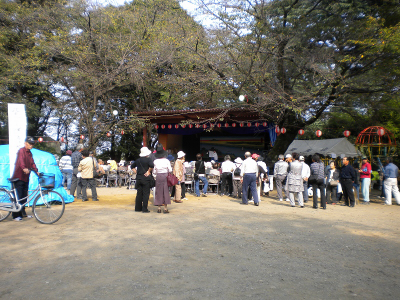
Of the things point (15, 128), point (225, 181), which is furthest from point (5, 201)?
point (225, 181)

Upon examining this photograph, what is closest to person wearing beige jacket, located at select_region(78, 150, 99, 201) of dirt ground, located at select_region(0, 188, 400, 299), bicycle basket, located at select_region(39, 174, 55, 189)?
dirt ground, located at select_region(0, 188, 400, 299)

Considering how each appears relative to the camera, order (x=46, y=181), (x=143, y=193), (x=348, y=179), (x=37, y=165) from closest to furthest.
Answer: (x=46, y=181) → (x=143, y=193) → (x=37, y=165) → (x=348, y=179)

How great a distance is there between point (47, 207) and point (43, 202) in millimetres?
121

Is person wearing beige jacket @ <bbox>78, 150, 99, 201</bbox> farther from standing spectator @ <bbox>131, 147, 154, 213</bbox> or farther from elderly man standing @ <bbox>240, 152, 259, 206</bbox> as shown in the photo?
elderly man standing @ <bbox>240, 152, 259, 206</bbox>

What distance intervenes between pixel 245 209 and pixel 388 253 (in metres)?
4.23

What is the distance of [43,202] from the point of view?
618 cm

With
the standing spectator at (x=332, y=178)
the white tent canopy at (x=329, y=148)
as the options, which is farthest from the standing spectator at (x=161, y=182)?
the white tent canopy at (x=329, y=148)

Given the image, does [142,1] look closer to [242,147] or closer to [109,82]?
[109,82]

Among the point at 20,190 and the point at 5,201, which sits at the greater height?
the point at 20,190

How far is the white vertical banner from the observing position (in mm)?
7098

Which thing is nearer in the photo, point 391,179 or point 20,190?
point 20,190

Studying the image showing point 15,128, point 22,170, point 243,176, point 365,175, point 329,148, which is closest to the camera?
point 22,170

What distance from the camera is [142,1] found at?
20719mm

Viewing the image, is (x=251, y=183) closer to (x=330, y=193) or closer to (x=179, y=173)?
(x=179, y=173)
